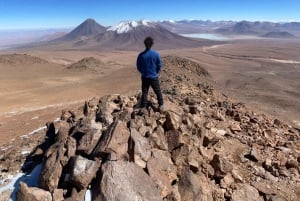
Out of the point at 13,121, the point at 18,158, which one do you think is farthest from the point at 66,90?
the point at 18,158

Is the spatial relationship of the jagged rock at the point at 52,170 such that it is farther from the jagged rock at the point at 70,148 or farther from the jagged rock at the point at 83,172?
the jagged rock at the point at 83,172

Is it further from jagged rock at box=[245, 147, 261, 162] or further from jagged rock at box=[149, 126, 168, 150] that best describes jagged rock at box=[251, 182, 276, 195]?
jagged rock at box=[149, 126, 168, 150]

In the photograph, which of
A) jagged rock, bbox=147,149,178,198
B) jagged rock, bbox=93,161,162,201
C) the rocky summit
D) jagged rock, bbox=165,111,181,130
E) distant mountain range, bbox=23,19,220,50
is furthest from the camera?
distant mountain range, bbox=23,19,220,50

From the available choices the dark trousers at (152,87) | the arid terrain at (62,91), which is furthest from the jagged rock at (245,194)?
the arid terrain at (62,91)

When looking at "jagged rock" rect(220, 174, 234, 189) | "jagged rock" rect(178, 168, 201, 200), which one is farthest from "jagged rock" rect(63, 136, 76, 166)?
"jagged rock" rect(220, 174, 234, 189)

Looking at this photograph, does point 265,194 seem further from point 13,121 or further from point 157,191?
point 13,121

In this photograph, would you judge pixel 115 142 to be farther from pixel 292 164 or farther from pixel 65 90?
pixel 65 90
